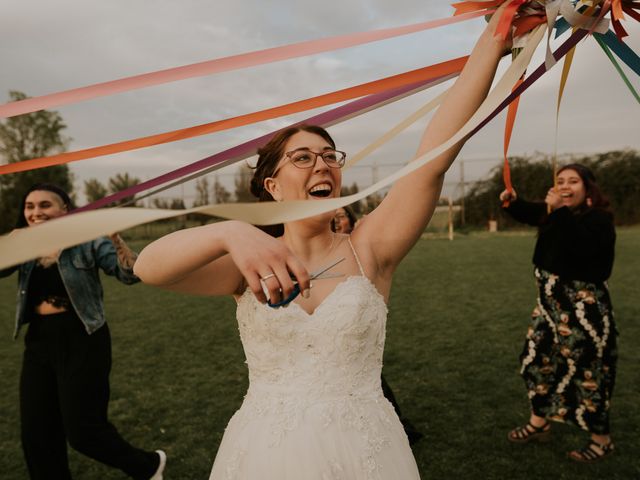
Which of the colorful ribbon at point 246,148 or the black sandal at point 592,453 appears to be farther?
the black sandal at point 592,453

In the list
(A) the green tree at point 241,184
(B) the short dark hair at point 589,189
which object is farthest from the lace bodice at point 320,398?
(A) the green tree at point 241,184

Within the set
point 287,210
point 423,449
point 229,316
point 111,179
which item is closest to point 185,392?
point 423,449

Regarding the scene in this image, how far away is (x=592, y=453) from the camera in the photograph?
3670 mm

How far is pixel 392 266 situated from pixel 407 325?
555 cm

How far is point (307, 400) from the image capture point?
184 cm

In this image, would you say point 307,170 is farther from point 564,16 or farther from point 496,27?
point 564,16

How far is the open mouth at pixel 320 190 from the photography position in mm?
1964

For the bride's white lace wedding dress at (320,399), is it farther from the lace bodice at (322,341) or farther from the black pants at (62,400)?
the black pants at (62,400)

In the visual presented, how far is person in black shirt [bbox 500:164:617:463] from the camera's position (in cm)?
372

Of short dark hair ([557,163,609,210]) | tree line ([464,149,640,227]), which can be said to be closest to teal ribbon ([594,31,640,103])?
short dark hair ([557,163,609,210])

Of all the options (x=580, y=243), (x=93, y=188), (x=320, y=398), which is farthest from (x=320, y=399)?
(x=93, y=188)

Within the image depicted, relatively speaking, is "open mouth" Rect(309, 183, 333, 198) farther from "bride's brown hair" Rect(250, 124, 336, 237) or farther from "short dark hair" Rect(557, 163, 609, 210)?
"short dark hair" Rect(557, 163, 609, 210)

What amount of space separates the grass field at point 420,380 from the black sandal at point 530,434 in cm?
6

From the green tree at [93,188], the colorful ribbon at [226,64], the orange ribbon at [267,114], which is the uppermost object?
the colorful ribbon at [226,64]
